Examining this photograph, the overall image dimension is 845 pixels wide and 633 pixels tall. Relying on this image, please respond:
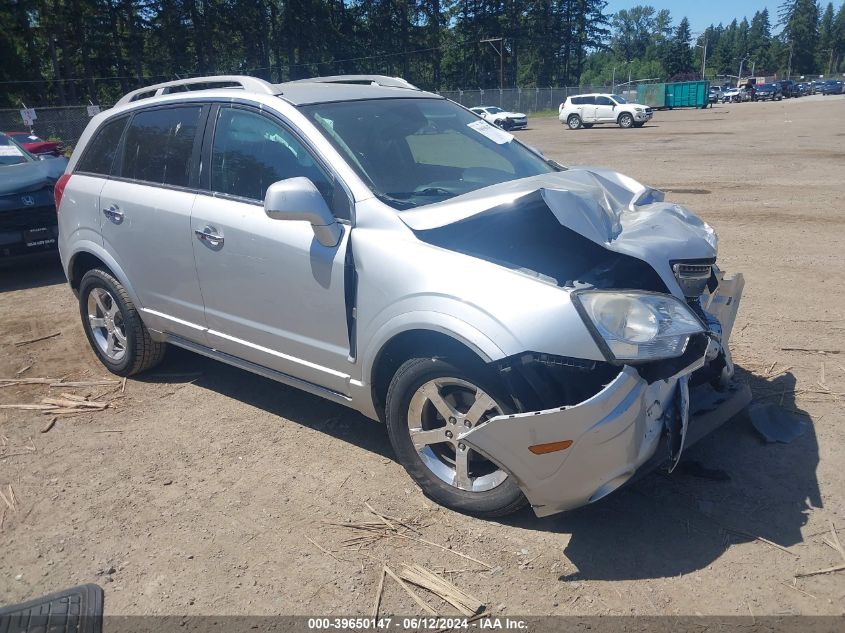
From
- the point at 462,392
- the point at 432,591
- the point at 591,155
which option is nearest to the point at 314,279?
the point at 462,392

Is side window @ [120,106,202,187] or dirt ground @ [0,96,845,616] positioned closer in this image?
dirt ground @ [0,96,845,616]

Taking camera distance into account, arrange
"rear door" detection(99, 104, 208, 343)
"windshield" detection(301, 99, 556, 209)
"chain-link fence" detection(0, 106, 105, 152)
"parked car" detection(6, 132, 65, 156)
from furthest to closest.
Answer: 1. "chain-link fence" detection(0, 106, 105, 152)
2. "parked car" detection(6, 132, 65, 156)
3. "rear door" detection(99, 104, 208, 343)
4. "windshield" detection(301, 99, 556, 209)

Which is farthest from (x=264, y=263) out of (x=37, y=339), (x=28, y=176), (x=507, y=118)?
(x=507, y=118)

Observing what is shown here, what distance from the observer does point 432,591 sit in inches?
112

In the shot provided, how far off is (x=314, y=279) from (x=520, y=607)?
183 centimetres

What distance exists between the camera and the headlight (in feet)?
9.07

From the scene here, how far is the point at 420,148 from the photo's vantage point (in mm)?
4227

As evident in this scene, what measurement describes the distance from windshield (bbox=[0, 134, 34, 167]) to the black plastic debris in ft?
28.5

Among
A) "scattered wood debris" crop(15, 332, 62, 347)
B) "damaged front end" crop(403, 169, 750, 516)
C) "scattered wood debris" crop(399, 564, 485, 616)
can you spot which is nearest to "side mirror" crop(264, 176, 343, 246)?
"damaged front end" crop(403, 169, 750, 516)

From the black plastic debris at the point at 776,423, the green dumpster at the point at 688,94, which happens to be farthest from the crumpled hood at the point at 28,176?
the green dumpster at the point at 688,94

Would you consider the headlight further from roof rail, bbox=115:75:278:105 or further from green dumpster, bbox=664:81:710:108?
green dumpster, bbox=664:81:710:108

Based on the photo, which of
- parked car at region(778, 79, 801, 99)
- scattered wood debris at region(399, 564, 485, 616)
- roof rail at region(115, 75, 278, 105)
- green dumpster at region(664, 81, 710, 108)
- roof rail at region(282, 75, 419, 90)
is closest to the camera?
scattered wood debris at region(399, 564, 485, 616)

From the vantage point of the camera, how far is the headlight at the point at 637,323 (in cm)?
277

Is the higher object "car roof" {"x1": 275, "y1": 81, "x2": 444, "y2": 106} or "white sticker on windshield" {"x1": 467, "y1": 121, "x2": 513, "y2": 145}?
"car roof" {"x1": 275, "y1": 81, "x2": 444, "y2": 106}
